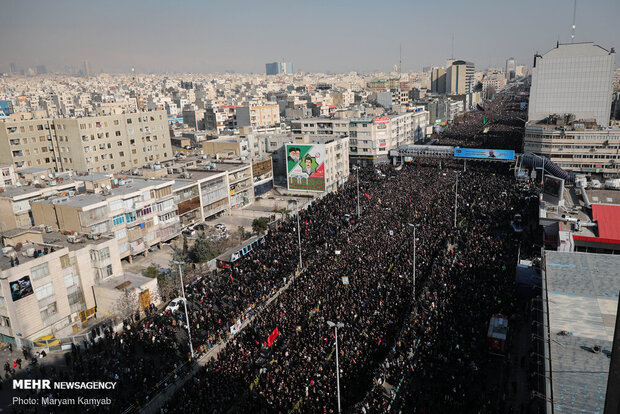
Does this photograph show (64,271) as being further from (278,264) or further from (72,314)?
(278,264)

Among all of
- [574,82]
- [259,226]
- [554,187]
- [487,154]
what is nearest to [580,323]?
[554,187]

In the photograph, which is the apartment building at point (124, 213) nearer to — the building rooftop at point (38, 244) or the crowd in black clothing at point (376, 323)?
the building rooftop at point (38, 244)

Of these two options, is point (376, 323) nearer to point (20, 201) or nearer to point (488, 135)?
point (20, 201)

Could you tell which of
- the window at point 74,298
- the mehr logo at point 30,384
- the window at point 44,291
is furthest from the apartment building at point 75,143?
the mehr logo at point 30,384

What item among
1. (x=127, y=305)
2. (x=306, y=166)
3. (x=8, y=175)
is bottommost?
(x=127, y=305)

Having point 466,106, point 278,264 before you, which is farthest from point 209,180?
point 466,106

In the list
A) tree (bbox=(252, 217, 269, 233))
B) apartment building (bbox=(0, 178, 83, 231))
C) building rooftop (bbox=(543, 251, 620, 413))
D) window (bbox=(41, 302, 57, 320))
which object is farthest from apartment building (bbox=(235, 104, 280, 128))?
building rooftop (bbox=(543, 251, 620, 413))
